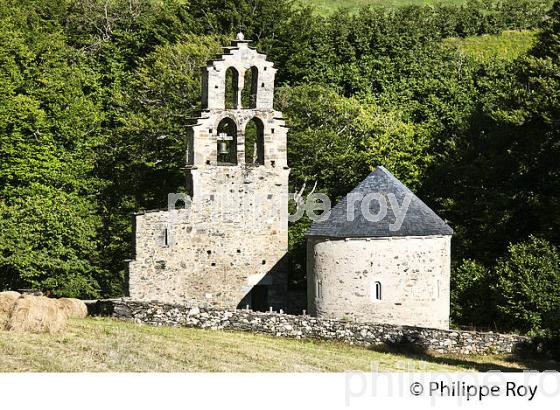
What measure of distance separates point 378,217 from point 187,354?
8.27 metres

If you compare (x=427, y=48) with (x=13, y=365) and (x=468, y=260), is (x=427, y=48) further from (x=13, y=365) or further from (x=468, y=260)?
(x=13, y=365)

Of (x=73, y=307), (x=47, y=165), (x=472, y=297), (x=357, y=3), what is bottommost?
(x=73, y=307)

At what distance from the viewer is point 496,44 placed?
5900 centimetres

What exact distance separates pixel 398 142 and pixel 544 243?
11.9 meters

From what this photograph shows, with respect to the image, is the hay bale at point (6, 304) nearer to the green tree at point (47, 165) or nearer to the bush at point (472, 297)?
the green tree at point (47, 165)

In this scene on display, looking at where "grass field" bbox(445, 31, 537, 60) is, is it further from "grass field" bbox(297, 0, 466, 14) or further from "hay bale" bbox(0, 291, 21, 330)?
"hay bale" bbox(0, 291, 21, 330)

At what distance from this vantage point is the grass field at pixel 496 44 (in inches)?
2181

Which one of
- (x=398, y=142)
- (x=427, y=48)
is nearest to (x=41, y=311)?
(x=398, y=142)

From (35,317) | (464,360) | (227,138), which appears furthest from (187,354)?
(227,138)

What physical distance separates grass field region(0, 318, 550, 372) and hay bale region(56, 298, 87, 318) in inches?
26.8

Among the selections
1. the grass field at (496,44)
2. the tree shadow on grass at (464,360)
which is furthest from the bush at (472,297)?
the grass field at (496,44)

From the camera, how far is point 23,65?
43.7m

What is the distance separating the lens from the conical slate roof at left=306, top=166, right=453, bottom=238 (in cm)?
2795

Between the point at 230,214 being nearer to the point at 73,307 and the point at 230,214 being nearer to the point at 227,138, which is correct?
the point at 227,138
